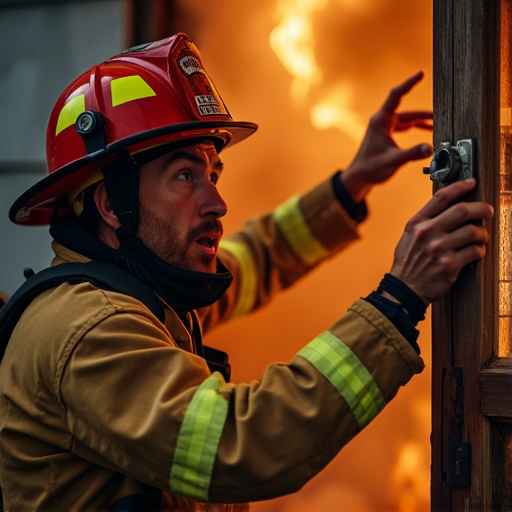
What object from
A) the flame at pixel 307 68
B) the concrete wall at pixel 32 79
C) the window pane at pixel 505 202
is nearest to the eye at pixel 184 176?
the window pane at pixel 505 202

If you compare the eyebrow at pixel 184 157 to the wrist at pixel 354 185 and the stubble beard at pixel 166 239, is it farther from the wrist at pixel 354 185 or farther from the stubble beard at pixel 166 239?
the wrist at pixel 354 185

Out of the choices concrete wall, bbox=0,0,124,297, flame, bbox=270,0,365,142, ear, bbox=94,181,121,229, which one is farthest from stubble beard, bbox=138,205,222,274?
A: concrete wall, bbox=0,0,124,297

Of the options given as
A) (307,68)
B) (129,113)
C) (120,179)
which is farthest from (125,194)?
(307,68)

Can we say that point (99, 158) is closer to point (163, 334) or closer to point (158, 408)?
point (163, 334)

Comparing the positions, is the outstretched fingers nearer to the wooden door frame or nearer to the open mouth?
the wooden door frame

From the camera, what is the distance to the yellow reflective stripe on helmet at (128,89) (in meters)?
2.56

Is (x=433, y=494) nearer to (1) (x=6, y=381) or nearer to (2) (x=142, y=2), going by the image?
(1) (x=6, y=381)

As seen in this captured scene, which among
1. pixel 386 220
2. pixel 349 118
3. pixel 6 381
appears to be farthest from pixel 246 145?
pixel 6 381

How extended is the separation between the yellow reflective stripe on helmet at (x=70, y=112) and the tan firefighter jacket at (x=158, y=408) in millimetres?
617

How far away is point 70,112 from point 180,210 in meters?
0.50

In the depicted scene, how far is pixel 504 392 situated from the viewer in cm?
202

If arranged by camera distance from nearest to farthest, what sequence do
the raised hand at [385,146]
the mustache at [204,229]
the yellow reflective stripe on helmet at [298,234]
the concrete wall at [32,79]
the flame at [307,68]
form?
the mustache at [204,229]
the raised hand at [385,146]
the yellow reflective stripe on helmet at [298,234]
the flame at [307,68]
the concrete wall at [32,79]

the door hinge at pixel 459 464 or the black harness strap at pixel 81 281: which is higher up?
the black harness strap at pixel 81 281

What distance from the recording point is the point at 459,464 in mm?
2086
